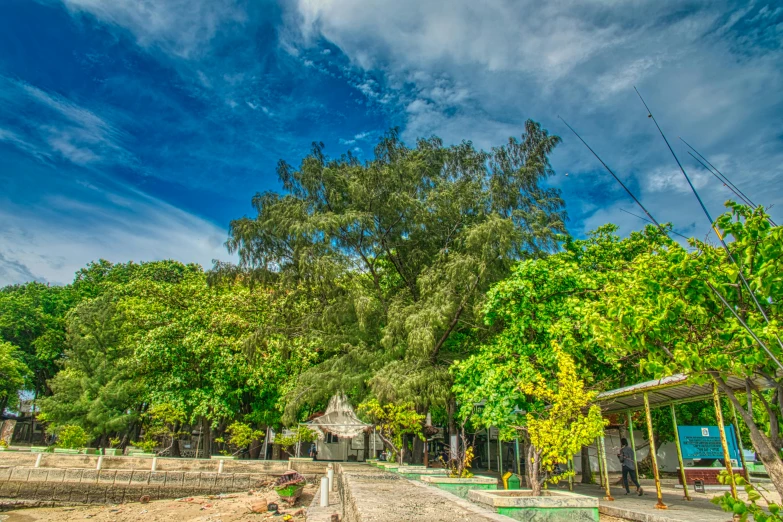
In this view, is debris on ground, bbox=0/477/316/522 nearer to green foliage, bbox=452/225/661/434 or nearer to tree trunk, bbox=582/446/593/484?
green foliage, bbox=452/225/661/434

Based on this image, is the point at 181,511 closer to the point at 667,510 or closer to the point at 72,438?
the point at 72,438

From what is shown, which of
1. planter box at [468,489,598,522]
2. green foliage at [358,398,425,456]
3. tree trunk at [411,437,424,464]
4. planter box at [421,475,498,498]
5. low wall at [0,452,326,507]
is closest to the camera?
planter box at [468,489,598,522]

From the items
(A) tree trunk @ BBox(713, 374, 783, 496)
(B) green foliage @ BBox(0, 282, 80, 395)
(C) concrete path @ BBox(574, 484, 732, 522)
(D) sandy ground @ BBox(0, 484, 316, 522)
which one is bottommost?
(D) sandy ground @ BBox(0, 484, 316, 522)

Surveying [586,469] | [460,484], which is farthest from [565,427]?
[586,469]

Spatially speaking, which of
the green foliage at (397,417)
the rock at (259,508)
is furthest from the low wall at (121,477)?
the green foliage at (397,417)

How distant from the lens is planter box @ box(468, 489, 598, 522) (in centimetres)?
650

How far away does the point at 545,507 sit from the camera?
264 inches

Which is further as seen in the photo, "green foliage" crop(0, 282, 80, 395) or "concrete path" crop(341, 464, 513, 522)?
"green foliage" crop(0, 282, 80, 395)

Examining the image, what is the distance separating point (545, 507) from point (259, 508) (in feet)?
29.4

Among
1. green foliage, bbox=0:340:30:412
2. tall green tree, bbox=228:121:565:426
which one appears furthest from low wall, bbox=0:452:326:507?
green foliage, bbox=0:340:30:412

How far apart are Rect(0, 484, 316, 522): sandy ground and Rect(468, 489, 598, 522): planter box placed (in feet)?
23.5

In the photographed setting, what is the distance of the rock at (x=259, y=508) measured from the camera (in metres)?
12.8

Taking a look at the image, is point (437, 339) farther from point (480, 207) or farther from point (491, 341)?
point (480, 207)

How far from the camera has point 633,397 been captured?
11141 millimetres
